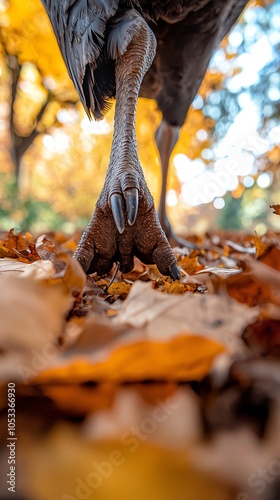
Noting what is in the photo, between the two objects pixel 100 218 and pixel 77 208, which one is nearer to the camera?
pixel 100 218

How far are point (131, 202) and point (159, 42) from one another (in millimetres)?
1428

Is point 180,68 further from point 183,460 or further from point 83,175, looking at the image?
point 83,175

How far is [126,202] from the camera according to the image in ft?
3.22

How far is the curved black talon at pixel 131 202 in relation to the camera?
0.96 meters

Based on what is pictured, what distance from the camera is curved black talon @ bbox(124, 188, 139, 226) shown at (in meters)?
0.96

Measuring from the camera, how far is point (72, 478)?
1.28ft

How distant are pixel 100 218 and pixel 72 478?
0.72 metres

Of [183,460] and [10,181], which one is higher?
[183,460]

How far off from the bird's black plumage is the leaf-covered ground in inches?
31.4

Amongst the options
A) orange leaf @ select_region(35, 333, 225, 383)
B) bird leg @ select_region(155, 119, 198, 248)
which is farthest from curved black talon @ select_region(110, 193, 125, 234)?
bird leg @ select_region(155, 119, 198, 248)

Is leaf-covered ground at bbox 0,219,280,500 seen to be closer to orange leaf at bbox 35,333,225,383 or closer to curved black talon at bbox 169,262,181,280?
orange leaf at bbox 35,333,225,383

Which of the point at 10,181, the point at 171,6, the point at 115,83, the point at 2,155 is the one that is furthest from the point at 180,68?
the point at 2,155

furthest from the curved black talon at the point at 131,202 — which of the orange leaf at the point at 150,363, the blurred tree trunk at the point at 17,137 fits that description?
the blurred tree trunk at the point at 17,137

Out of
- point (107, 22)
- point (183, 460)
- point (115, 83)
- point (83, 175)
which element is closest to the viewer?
point (183, 460)
